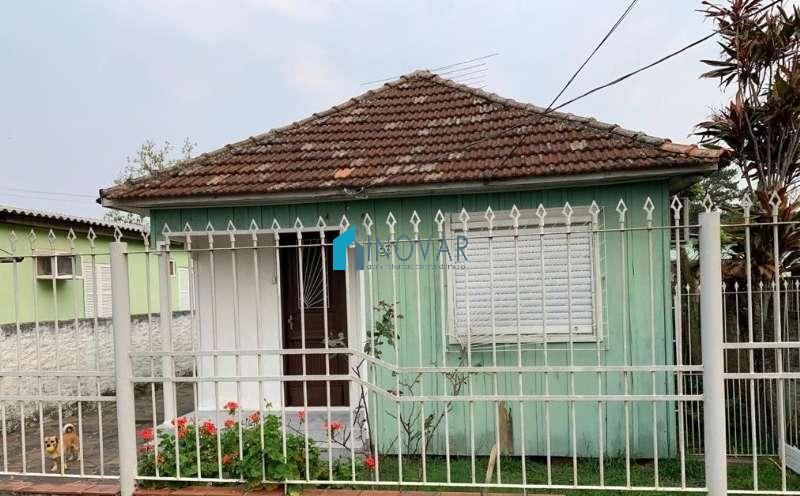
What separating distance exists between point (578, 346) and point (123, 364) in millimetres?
4086

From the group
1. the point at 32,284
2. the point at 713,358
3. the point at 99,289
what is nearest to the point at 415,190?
the point at 713,358

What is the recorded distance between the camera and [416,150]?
20.5 feet

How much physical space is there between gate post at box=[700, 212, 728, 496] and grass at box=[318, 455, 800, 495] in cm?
90

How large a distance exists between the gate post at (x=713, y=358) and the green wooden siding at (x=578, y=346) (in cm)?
158

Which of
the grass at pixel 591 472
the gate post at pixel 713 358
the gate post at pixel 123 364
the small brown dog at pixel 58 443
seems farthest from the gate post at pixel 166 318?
the gate post at pixel 713 358

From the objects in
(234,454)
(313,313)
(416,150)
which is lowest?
(234,454)

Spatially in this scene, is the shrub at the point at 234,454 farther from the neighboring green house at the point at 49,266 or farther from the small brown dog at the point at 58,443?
the neighboring green house at the point at 49,266

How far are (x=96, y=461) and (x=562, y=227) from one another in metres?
5.53

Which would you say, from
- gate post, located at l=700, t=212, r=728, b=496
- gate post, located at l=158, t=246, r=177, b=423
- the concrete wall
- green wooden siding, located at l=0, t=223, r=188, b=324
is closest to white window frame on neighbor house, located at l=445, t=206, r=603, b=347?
gate post, located at l=700, t=212, r=728, b=496

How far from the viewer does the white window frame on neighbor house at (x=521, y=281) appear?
536 centimetres

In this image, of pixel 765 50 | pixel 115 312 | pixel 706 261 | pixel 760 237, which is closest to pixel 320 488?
pixel 115 312

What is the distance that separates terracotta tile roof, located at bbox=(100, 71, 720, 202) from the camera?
5414 millimetres

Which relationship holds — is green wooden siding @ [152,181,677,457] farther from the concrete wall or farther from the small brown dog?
the small brown dog

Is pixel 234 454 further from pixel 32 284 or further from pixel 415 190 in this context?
pixel 32 284
